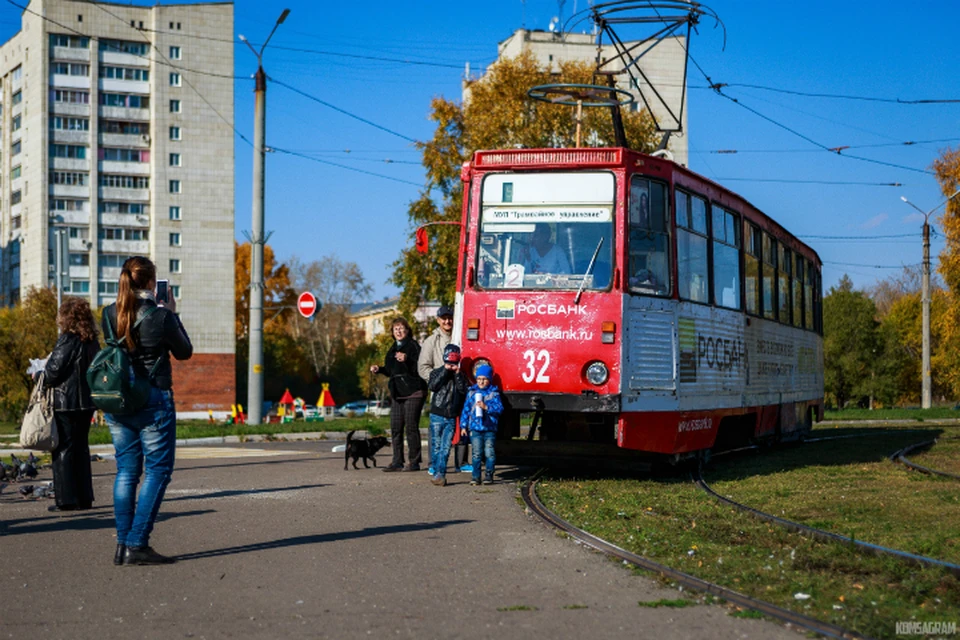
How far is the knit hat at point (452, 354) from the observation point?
42.8 feet

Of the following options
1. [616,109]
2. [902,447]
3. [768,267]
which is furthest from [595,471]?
[616,109]

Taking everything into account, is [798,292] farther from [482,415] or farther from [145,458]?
[145,458]

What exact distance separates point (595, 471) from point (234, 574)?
8.11 metres

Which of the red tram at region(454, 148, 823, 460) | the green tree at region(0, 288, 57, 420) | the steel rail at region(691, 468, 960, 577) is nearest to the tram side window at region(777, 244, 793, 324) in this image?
the red tram at region(454, 148, 823, 460)

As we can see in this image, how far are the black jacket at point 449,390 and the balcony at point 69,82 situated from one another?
77.6 m

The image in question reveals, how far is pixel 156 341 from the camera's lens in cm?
762

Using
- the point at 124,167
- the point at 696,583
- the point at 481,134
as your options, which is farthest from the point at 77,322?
the point at 124,167

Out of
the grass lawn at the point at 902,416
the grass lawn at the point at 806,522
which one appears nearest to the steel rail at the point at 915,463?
the grass lawn at the point at 806,522

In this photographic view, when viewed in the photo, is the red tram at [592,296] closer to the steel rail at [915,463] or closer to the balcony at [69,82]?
the steel rail at [915,463]

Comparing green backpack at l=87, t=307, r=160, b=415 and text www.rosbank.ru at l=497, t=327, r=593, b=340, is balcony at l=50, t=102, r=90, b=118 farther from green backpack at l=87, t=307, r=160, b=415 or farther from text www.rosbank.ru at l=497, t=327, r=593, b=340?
green backpack at l=87, t=307, r=160, b=415

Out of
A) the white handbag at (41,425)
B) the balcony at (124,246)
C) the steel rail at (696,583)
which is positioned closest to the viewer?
the steel rail at (696,583)

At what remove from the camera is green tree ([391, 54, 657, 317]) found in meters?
40.9

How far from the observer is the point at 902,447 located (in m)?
20.7

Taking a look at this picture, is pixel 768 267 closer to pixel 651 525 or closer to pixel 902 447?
pixel 902 447
